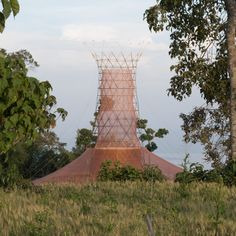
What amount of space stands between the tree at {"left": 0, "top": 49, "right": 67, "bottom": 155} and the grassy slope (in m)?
1.01

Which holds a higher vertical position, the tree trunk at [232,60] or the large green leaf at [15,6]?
the tree trunk at [232,60]

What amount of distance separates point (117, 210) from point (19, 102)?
1.90 metres

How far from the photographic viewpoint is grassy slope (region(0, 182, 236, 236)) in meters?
6.69

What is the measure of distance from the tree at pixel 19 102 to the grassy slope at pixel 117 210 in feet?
3.31

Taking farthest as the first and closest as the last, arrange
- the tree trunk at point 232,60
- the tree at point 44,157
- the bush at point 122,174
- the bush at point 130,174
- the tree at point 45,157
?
the tree at point 45,157 < the tree at point 44,157 < the bush at point 122,174 < the bush at point 130,174 < the tree trunk at point 232,60

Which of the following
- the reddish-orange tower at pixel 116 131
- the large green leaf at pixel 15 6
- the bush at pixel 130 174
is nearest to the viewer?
the large green leaf at pixel 15 6

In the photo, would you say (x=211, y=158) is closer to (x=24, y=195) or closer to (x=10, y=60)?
(x=24, y=195)

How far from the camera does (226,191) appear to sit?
10.5 meters

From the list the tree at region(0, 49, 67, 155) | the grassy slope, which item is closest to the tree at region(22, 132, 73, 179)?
the grassy slope

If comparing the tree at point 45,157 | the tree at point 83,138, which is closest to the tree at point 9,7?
the tree at point 45,157

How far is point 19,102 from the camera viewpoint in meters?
7.82

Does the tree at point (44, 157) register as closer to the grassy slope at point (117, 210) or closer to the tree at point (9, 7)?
the grassy slope at point (117, 210)

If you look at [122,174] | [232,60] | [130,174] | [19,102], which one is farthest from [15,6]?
[122,174]

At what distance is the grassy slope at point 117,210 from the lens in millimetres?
6691
